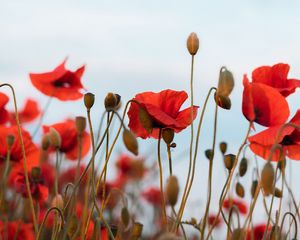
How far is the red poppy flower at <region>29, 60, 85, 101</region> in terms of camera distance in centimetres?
275

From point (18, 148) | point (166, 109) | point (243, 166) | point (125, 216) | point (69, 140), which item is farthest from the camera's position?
point (69, 140)

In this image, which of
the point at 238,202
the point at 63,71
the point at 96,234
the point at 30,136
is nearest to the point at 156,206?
the point at 238,202

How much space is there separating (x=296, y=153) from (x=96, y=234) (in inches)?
20.7

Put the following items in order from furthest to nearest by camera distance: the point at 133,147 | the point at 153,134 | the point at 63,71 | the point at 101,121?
1. the point at 63,71
2. the point at 153,134
3. the point at 101,121
4. the point at 133,147

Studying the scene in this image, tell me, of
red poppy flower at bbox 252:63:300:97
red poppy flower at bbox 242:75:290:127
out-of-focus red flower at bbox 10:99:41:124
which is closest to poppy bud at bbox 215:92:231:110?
red poppy flower at bbox 242:75:290:127

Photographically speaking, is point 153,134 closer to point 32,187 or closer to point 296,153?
point 296,153

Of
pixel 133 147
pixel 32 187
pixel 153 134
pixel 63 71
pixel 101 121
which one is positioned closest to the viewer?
pixel 133 147

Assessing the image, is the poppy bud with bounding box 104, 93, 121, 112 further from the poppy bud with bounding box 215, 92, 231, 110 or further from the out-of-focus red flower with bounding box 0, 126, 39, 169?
the out-of-focus red flower with bounding box 0, 126, 39, 169

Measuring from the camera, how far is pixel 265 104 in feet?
5.02

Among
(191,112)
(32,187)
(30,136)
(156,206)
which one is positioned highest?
(191,112)

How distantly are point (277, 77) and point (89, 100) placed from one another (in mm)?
454

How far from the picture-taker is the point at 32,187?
80.8 inches

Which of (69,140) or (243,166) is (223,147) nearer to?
(243,166)

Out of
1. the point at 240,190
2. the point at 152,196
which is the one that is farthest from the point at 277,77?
Answer: the point at 152,196
